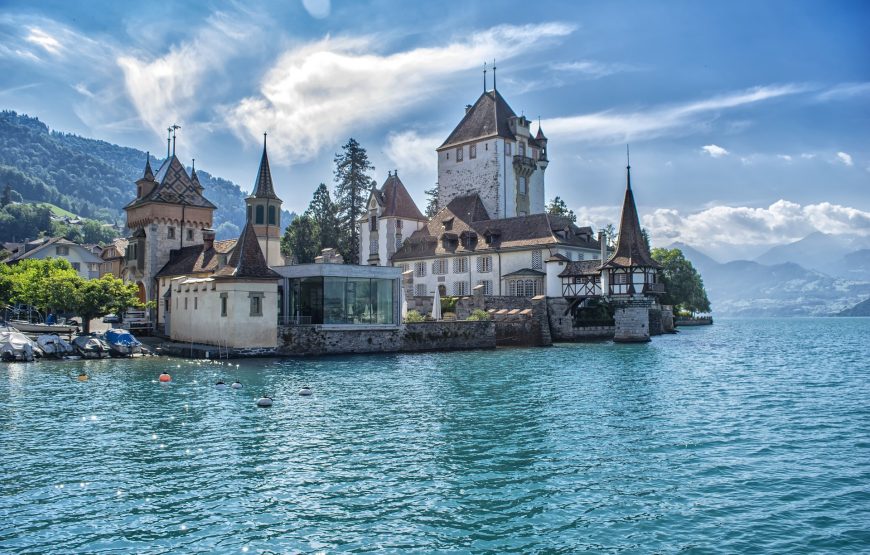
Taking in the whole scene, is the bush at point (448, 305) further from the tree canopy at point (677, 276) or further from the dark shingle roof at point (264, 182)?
the tree canopy at point (677, 276)

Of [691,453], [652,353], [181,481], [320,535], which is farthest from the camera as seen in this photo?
[652,353]

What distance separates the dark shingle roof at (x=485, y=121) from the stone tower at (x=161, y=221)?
31239mm

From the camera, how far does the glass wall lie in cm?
4456

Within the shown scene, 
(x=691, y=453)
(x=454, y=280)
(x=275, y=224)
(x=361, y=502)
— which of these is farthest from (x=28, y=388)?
(x=454, y=280)

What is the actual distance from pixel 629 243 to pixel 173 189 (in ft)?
124

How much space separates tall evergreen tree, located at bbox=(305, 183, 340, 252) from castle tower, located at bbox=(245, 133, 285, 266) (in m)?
26.8

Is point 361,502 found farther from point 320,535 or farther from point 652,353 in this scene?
point 652,353

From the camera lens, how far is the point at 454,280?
68125 millimetres

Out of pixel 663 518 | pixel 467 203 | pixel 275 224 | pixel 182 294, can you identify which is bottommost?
pixel 663 518

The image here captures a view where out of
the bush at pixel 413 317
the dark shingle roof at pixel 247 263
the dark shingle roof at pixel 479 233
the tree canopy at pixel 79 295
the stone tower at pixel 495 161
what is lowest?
the bush at pixel 413 317

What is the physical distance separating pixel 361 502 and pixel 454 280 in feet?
183

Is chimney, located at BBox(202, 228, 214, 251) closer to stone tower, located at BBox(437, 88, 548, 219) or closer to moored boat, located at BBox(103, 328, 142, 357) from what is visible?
moored boat, located at BBox(103, 328, 142, 357)

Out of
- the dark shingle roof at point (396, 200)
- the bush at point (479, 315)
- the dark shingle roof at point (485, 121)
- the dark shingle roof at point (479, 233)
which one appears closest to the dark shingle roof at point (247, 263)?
the bush at point (479, 315)

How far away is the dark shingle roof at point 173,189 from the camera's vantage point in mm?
56719
